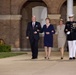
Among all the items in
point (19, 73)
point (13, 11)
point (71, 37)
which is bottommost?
point (19, 73)

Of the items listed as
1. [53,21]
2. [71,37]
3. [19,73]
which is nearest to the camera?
[19,73]

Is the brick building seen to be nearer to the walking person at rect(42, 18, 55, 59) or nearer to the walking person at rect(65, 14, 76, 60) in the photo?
the walking person at rect(42, 18, 55, 59)

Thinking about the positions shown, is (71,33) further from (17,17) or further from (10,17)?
(10,17)

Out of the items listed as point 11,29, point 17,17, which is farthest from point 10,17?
point 11,29

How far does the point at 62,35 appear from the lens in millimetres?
17500

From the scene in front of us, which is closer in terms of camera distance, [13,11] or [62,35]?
[62,35]

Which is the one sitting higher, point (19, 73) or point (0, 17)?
point (0, 17)

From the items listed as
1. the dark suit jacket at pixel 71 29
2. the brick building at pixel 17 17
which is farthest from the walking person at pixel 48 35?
the brick building at pixel 17 17

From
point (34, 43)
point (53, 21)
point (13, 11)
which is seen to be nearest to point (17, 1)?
point (13, 11)

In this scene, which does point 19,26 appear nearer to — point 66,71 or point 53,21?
point 53,21

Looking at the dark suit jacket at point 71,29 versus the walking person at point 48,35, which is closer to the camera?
the dark suit jacket at point 71,29

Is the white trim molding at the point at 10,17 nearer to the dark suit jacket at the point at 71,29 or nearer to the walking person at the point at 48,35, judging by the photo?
the walking person at the point at 48,35

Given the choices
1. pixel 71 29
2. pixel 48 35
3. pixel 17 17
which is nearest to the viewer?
pixel 71 29

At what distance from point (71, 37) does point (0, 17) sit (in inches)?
550
